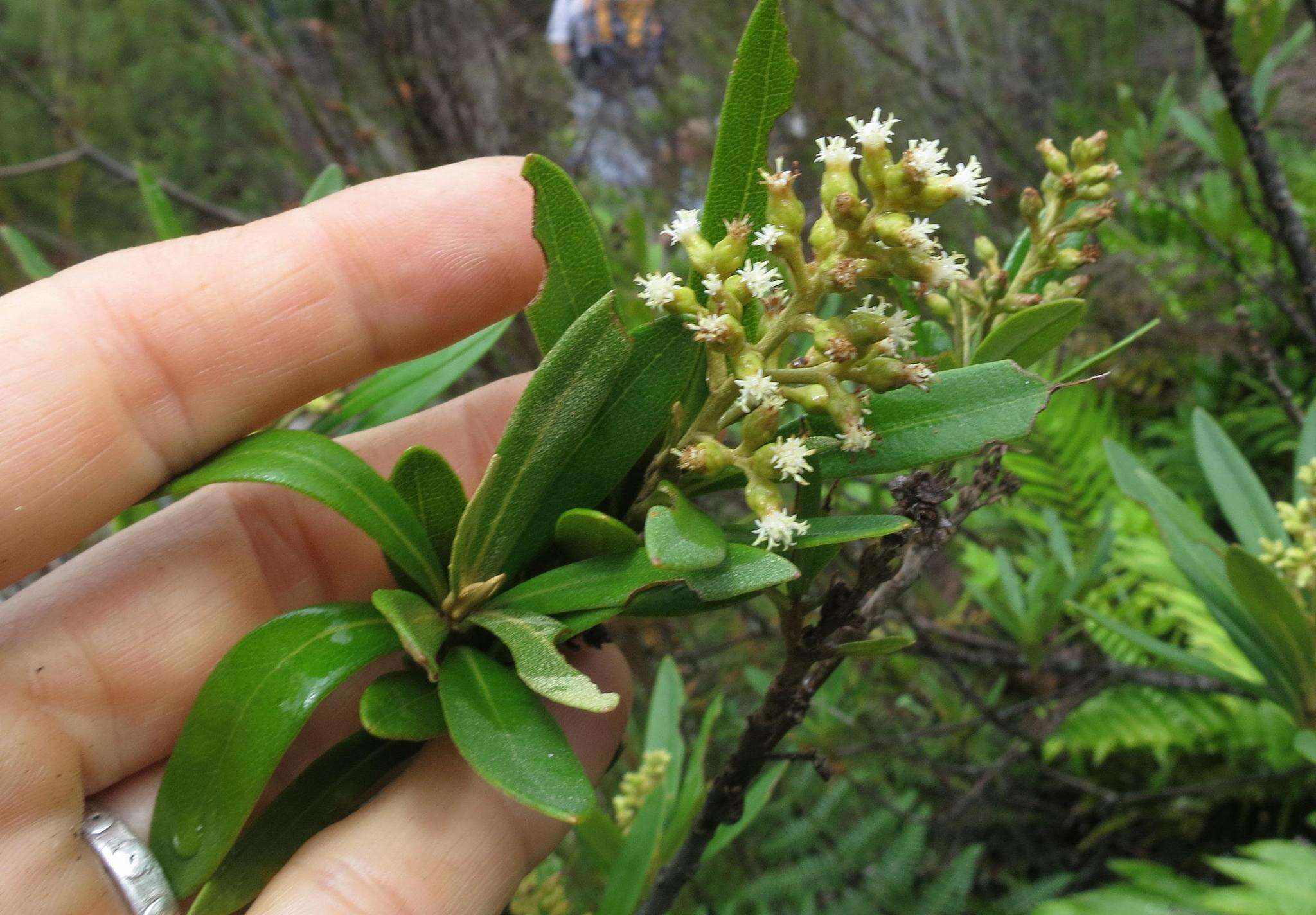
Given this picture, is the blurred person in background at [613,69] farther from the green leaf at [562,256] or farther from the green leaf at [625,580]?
the green leaf at [625,580]

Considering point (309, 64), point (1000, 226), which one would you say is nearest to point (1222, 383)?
point (1000, 226)

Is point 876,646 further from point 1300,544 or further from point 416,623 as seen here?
point 1300,544

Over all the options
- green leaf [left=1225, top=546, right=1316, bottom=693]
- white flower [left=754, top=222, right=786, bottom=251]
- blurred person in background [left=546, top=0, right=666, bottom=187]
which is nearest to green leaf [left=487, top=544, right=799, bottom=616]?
white flower [left=754, top=222, right=786, bottom=251]

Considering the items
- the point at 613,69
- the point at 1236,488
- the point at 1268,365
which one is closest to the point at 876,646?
the point at 1236,488

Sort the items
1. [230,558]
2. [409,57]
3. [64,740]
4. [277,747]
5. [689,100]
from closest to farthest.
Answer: [277,747]
[64,740]
[230,558]
[409,57]
[689,100]

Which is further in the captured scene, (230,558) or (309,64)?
(309,64)

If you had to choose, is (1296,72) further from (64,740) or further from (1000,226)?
(64,740)
